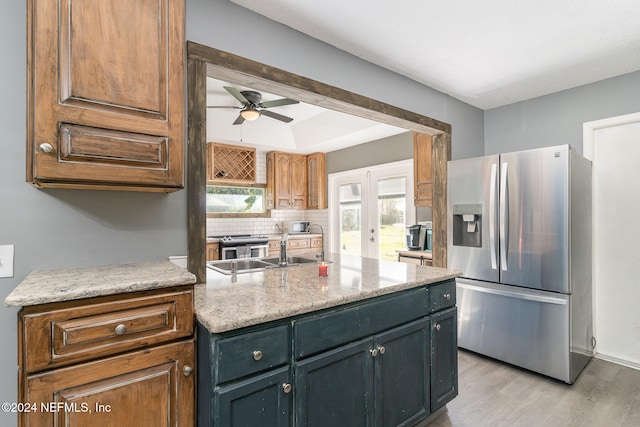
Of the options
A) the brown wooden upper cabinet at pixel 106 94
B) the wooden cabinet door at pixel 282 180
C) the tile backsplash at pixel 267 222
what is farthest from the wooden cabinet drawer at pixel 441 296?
the wooden cabinet door at pixel 282 180

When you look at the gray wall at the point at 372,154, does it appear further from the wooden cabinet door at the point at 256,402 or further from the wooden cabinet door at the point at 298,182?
the wooden cabinet door at the point at 256,402

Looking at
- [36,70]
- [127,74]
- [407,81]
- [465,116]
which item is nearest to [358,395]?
[127,74]

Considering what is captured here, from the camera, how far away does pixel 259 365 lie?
4.27 ft

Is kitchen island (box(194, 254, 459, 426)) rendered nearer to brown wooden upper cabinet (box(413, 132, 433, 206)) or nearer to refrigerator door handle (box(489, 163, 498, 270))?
refrigerator door handle (box(489, 163, 498, 270))

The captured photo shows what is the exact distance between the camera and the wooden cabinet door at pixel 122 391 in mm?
1034

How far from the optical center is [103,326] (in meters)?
1.11

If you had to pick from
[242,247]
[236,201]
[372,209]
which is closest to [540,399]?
[372,209]

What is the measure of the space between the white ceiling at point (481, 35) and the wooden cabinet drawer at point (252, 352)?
1.84 metres

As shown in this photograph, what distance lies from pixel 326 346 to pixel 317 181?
473 centimetres

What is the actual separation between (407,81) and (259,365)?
2.67m

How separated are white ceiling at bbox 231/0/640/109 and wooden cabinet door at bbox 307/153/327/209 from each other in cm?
316

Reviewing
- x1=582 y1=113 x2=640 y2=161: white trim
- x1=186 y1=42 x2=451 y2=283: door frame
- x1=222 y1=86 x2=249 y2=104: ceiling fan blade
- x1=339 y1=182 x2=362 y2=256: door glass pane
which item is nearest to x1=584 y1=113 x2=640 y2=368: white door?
x1=582 y1=113 x2=640 y2=161: white trim

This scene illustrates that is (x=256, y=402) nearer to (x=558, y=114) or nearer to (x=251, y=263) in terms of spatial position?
(x=251, y=263)

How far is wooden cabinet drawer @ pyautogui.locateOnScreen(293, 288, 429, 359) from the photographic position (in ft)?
4.73
